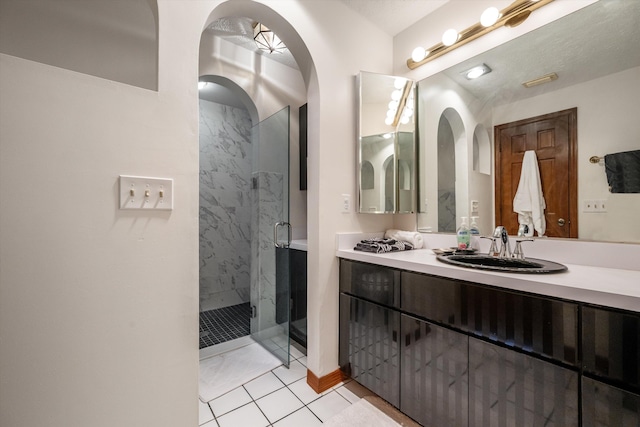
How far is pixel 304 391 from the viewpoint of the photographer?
1.69 meters

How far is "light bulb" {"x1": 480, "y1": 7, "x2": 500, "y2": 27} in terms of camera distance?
1509 millimetres

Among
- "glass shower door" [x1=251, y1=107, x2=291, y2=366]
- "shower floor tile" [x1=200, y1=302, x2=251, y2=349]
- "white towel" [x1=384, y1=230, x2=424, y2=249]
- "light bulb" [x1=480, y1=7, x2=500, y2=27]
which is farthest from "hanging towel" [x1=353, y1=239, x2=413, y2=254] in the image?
"shower floor tile" [x1=200, y1=302, x2=251, y2=349]

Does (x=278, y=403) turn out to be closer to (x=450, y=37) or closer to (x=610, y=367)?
(x=610, y=367)

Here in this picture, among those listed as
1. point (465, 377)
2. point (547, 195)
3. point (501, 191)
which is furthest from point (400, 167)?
point (465, 377)

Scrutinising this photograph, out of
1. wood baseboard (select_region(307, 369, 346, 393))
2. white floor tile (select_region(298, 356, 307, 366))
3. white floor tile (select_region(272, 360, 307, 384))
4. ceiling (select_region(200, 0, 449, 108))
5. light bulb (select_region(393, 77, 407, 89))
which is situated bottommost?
white floor tile (select_region(298, 356, 307, 366))

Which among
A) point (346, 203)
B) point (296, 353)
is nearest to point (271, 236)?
point (346, 203)

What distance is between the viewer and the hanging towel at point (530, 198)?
1.42 meters

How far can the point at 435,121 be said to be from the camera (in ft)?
6.29

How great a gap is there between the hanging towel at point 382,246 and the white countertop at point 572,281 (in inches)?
10.9

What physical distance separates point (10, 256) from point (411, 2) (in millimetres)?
2473

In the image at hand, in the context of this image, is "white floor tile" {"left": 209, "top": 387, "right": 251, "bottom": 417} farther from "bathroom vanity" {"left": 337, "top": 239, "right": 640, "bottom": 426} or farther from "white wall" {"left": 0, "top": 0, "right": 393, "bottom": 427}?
"bathroom vanity" {"left": 337, "top": 239, "right": 640, "bottom": 426}

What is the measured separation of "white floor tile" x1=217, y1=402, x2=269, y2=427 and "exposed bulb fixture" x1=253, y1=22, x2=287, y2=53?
2491 millimetres

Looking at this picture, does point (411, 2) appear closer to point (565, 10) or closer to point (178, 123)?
point (565, 10)

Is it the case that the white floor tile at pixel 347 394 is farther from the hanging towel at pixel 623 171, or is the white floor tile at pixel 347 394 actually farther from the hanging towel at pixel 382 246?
the hanging towel at pixel 623 171
